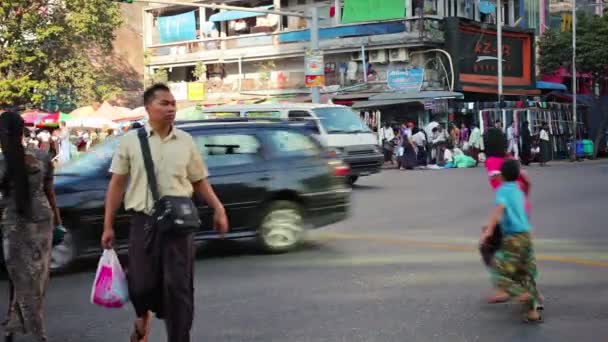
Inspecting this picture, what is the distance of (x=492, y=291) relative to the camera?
25.2 ft

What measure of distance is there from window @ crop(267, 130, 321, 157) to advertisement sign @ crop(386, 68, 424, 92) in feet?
80.2

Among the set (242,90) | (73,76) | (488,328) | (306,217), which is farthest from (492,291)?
(242,90)

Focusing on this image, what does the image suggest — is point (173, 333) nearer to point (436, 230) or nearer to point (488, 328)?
point (488, 328)

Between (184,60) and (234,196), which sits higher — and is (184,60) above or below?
above

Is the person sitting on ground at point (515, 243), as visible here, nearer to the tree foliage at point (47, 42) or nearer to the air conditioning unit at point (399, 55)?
the air conditioning unit at point (399, 55)

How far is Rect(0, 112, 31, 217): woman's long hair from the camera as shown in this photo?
5.66 metres

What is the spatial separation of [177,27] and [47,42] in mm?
10946

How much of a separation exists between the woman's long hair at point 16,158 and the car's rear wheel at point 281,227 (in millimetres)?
4592

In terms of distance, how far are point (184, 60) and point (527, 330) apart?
39.4 metres

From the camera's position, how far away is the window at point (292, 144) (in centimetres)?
1051

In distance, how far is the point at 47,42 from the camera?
117 feet

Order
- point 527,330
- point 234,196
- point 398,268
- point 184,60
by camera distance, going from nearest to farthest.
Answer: point 527,330 → point 398,268 → point 234,196 → point 184,60

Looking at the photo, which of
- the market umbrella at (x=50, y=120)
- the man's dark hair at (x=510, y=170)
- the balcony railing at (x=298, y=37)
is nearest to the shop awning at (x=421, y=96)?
the balcony railing at (x=298, y=37)

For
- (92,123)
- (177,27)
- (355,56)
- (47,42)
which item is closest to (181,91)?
(177,27)
